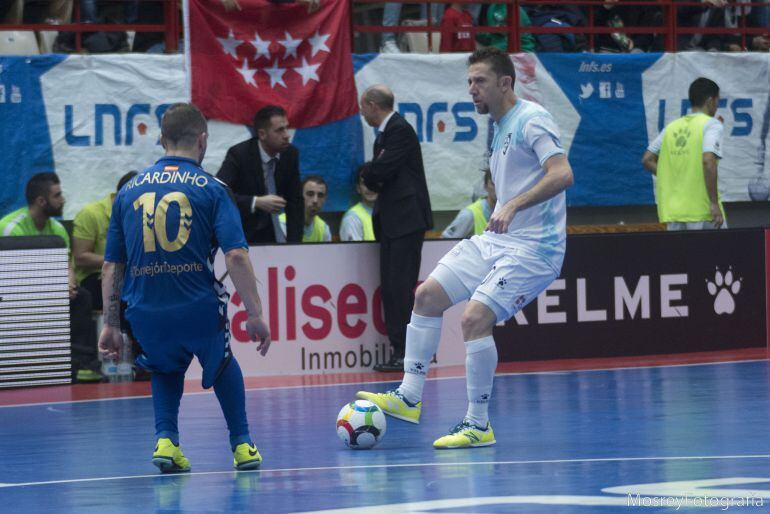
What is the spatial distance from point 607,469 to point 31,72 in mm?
8755

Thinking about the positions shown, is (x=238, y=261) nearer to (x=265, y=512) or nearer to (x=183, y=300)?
(x=183, y=300)

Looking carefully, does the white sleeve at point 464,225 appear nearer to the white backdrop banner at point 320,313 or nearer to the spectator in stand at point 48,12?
the white backdrop banner at point 320,313

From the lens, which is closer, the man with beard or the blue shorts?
the blue shorts

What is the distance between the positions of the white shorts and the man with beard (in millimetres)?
5481

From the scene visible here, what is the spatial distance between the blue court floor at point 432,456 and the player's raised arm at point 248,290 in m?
0.74

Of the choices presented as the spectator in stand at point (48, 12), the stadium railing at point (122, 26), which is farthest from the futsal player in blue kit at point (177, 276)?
the spectator in stand at point (48, 12)

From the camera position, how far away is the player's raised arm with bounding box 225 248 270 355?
738cm

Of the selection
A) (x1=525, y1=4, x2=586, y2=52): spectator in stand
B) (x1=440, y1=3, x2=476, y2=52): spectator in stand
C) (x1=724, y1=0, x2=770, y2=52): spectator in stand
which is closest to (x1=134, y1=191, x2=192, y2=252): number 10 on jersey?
(x1=440, y1=3, x2=476, y2=52): spectator in stand

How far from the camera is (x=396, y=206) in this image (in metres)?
13.1

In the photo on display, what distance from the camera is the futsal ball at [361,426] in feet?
27.6

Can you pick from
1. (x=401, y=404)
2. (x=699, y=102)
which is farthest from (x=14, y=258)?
(x=699, y=102)

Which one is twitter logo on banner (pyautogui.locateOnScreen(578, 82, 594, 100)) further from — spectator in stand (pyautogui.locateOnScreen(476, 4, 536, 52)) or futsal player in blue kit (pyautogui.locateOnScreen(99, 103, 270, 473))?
futsal player in blue kit (pyautogui.locateOnScreen(99, 103, 270, 473))

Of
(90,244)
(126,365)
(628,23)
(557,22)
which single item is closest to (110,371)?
(126,365)

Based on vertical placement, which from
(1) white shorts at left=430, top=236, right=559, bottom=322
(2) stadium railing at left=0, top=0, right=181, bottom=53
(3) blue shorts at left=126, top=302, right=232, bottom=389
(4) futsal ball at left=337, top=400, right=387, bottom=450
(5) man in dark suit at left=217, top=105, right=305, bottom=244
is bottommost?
(4) futsal ball at left=337, top=400, right=387, bottom=450
